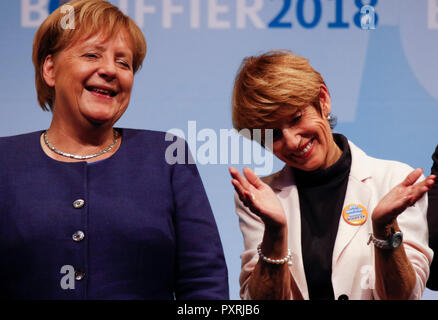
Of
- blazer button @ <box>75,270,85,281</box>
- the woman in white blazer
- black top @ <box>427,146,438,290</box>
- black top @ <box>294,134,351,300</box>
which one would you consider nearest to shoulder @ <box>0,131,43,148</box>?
blazer button @ <box>75,270,85,281</box>

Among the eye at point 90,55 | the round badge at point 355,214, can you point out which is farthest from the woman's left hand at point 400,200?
the eye at point 90,55

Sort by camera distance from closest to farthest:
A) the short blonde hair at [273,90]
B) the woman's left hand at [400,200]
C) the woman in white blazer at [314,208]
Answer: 1. the woman's left hand at [400,200]
2. the woman in white blazer at [314,208]
3. the short blonde hair at [273,90]

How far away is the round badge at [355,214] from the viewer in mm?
1843

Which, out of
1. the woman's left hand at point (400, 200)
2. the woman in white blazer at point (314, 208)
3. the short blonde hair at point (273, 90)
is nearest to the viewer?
the woman's left hand at point (400, 200)

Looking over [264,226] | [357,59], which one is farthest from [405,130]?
[264,226]

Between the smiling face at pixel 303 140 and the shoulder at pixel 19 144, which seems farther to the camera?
the smiling face at pixel 303 140

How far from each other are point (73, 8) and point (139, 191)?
0.57 m

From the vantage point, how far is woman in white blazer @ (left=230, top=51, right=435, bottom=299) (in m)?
1.75

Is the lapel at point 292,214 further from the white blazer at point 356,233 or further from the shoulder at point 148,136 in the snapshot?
the shoulder at point 148,136

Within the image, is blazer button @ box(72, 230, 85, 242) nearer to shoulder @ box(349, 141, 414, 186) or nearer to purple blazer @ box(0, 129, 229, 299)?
purple blazer @ box(0, 129, 229, 299)

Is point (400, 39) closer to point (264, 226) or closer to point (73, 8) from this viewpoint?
point (264, 226)

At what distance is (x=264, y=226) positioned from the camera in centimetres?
186

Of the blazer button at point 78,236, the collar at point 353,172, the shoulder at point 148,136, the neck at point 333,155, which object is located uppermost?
the shoulder at point 148,136

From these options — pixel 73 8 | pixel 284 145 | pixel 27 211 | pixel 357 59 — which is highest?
pixel 73 8
